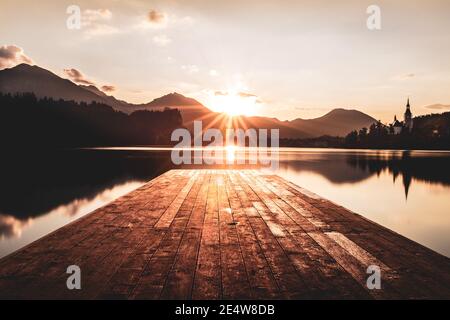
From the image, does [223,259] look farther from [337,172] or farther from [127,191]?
[337,172]

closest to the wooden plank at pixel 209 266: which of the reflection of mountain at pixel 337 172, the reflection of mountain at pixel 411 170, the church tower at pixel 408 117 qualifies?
the reflection of mountain at pixel 411 170

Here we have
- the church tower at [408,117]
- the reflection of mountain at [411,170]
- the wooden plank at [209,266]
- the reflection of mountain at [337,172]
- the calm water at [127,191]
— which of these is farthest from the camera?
the church tower at [408,117]

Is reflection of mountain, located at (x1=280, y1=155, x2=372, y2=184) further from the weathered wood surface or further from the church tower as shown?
the church tower

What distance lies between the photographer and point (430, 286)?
9.25 ft

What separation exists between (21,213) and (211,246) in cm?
888

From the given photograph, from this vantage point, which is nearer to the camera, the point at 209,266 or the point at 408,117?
the point at 209,266

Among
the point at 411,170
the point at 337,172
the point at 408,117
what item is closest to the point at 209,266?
the point at 337,172

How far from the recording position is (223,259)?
3406 mm

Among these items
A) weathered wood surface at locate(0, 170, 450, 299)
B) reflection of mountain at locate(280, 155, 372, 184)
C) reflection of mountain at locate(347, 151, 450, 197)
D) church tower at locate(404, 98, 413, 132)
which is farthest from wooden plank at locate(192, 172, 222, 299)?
church tower at locate(404, 98, 413, 132)

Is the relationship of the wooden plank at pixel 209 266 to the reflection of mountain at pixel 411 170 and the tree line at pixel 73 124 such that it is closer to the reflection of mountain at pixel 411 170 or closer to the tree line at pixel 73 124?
the reflection of mountain at pixel 411 170

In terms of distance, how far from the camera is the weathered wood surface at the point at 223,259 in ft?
8.87

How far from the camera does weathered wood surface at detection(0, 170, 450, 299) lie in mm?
2705

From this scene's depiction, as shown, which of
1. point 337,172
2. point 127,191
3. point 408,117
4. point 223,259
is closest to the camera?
point 223,259
